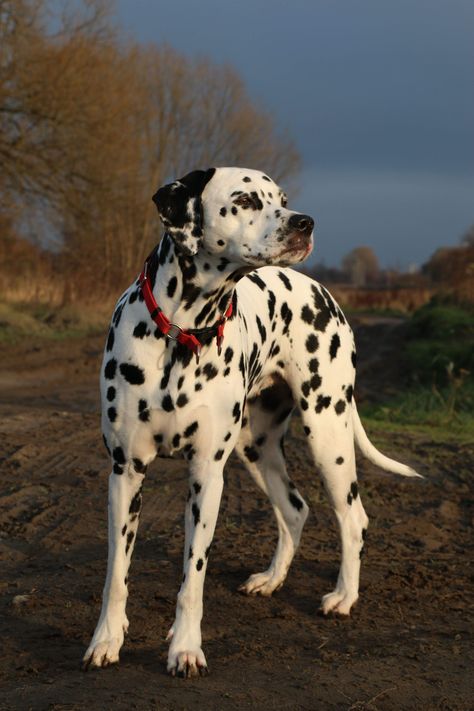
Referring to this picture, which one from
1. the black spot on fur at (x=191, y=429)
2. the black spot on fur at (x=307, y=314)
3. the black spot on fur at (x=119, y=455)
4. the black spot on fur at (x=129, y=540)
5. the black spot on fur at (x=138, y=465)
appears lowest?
the black spot on fur at (x=129, y=540)

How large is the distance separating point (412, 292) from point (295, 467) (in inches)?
1265

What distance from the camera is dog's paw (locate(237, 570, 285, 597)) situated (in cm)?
562

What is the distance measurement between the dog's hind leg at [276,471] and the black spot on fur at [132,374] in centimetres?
156

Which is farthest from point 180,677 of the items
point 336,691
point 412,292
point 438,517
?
point 412,292

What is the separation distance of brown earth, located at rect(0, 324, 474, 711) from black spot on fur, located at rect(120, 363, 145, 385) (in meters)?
1.28

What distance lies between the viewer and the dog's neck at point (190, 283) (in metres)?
4.46

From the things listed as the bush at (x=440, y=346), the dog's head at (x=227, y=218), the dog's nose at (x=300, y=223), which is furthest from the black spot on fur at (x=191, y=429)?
the bush at (x=440, y=346)

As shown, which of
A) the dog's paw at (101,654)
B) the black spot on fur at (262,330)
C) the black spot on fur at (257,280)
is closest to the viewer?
the dog's paw at (101,654)

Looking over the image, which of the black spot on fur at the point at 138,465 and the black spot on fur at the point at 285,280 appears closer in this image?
the black spot on fur at the point at 138,465

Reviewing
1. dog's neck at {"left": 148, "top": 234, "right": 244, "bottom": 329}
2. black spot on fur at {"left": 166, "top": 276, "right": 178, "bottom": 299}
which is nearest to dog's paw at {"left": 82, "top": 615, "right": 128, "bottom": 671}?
dog's neck at {"left": 148, "top": 234, "right": 244, "bottom": 329}

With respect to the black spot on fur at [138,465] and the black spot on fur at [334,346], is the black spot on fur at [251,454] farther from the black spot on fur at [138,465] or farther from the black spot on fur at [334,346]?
the black spot on fur at [138,465]

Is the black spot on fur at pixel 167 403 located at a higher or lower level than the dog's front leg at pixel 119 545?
higher

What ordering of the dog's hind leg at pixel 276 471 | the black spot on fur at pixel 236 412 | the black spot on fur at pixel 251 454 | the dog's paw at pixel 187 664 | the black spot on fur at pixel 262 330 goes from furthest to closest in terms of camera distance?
1. the black spot on fur at pixel 251 454
2. the dog's hind leg at pixel 276 471
3. the black spot on fur at pixel 262 330
4. the black spot on fur at pixel 236 412
5. the dog's paw at pixel 187 664

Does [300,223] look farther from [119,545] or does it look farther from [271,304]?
[119,545]
